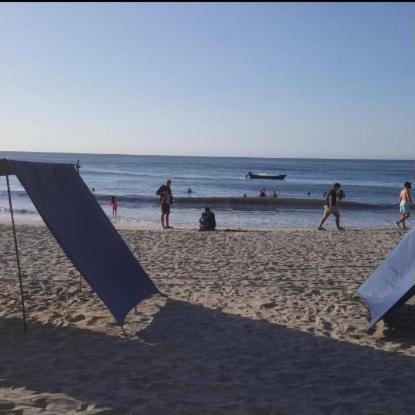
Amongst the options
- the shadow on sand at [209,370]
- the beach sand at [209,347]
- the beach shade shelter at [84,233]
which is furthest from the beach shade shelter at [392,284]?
the beach shade shelter at [84,233]

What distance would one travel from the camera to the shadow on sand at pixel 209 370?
374 centimetres

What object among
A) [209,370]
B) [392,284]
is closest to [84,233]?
[209,370]

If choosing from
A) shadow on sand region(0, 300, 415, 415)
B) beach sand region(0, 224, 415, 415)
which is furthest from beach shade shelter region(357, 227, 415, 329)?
shadow on sand region(0, 300, 415, 415)

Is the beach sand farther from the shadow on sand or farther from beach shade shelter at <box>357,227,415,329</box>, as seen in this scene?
beach shade shelter at <box>357,227,415,329</box>

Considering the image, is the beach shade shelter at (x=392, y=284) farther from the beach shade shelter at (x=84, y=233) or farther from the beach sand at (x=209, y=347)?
the beach shade shelter at (x=84, y=233)

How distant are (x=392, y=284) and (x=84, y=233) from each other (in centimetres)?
334

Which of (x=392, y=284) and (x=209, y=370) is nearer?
(x=209, y=370)

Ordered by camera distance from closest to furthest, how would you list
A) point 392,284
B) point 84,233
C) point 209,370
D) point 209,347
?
point 209,370 < point 209,347 < point 84,233 < point 392,284

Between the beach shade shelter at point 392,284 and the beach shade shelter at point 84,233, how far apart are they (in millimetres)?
2522

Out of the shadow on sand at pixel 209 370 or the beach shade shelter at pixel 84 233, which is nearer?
the shadow on sand at pixel 209 370

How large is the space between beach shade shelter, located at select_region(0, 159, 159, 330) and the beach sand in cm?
34

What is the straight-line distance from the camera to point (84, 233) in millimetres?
5656

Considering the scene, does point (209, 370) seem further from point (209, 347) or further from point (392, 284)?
point (392, 284)

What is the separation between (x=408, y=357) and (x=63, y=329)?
3.32 meters
